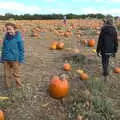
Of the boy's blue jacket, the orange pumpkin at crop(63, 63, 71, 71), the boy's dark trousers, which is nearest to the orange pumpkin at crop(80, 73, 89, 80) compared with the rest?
the boy's dark trousers

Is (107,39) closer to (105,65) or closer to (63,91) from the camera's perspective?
(105,65)

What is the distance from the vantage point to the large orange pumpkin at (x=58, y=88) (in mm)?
7738

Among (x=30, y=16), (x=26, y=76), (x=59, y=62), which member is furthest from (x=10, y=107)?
(x=30, y=16)

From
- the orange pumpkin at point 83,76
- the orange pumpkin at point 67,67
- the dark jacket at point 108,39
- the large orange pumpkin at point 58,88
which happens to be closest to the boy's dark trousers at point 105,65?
the dark jacket at point 108,39

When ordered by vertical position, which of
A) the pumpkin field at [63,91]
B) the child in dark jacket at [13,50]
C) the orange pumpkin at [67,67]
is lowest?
the pumpkin field at [63,91]

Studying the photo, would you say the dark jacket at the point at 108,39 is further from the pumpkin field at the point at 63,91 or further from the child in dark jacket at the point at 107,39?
the pumpkin field at the point at 63,91

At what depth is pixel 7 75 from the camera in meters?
8.38

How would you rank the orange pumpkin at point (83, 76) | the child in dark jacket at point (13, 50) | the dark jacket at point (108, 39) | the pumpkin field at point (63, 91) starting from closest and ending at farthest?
the pumpkin field at point (63, 91)
the child in dark jacket at point (13, 50)
the orange pumpkin at point (83, 76)
the dark jacket at point (108, 39)

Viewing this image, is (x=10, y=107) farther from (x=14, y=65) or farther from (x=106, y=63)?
(x=106, y=63)

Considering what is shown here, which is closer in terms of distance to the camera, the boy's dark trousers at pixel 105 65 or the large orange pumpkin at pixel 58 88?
the large orange pumpkin at pixel 58 88

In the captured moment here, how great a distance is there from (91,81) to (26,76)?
131cm

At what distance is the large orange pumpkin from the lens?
7738 millimetres

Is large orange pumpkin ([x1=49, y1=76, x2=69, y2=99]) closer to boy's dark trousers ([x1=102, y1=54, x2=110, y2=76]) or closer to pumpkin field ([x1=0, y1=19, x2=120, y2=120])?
pumpkin field ([x1=0, y1=19, x2=120, y2=120])

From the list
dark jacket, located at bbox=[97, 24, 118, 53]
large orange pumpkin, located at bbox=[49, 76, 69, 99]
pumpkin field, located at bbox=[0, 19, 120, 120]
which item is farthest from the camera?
dark jacket, located at bbox=[97, 24, 118, 53]
